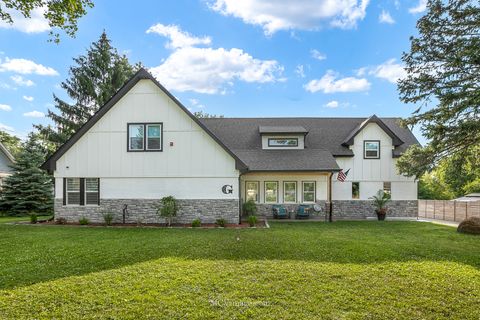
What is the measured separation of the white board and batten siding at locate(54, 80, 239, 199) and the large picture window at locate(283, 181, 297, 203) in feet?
15.4

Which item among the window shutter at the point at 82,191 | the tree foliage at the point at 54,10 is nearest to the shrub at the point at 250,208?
the window shutter at the point at 82,191

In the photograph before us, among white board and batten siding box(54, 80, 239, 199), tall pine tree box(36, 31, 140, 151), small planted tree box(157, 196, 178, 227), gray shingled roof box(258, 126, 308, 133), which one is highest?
tall pine tree box(36, 31, 140, 151)

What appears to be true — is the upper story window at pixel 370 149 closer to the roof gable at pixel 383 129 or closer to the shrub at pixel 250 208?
the roof gable at pixel 383 129

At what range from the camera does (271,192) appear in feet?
56.9

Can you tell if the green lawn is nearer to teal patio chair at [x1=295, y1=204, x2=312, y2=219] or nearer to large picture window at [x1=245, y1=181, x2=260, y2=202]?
teal patio chair at [x1=295, y1=204, x2=312, y2=219]

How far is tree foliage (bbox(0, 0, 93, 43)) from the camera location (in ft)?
22.9

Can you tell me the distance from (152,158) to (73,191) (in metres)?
4.16

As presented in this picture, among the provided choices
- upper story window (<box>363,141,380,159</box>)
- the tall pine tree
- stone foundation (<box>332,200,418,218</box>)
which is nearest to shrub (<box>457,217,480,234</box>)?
stone foundation (<box>332,200,418,218</box>)

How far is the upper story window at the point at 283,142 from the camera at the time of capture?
60.3 feet

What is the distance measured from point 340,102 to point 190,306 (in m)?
23.5

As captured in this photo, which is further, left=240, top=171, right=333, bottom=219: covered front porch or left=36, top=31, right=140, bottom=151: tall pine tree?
left=36, top=31, right=140, bottom=151: tall pine tree

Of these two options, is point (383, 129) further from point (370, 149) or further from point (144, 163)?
point (144, 163)

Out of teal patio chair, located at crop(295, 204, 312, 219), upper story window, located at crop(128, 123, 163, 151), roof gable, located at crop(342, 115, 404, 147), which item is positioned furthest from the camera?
roof gable, located at crop(342, 115, 404, 147)

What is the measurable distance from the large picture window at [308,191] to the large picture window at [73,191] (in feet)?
39.3
